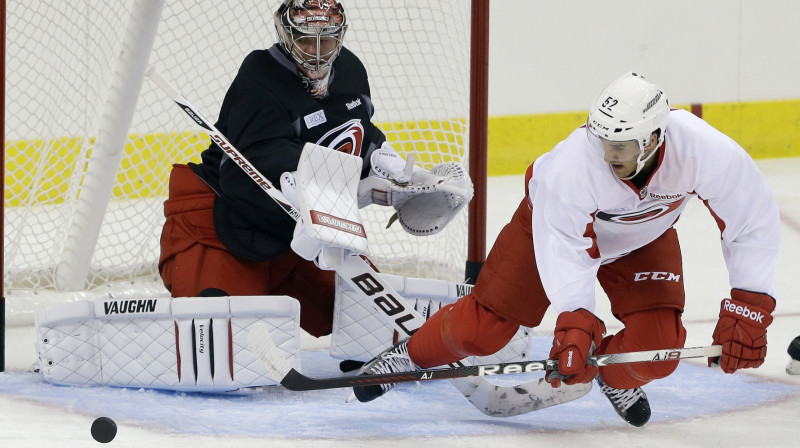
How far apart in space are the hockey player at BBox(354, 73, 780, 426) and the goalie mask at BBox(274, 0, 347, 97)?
63 cm

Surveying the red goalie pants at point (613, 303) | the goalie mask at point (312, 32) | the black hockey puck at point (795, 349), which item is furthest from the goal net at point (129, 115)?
the red goalie pants at point (613, 303)

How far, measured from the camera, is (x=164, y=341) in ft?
Answer: 10.4

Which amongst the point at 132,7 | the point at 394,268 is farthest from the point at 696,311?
the point at 132,7

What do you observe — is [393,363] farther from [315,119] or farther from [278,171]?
[315,119]

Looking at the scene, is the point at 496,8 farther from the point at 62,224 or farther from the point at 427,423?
the point at 427,423

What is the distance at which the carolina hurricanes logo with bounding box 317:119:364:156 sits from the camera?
3.32 m

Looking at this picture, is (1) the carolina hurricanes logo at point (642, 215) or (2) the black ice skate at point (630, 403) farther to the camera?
(2) the black ice skate at point (630, 403)

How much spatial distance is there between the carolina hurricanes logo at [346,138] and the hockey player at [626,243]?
0.59m

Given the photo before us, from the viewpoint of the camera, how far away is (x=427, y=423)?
2.99 meters

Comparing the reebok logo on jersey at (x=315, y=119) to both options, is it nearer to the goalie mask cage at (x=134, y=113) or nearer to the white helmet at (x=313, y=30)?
the white helmet at (x=313, y=30)

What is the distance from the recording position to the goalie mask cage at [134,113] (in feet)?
12.8

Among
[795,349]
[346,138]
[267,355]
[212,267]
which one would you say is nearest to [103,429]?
[267,355]

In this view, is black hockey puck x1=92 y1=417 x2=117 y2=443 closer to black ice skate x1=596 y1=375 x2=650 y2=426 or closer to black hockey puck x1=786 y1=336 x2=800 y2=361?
black ice skate x1=596 y1=375 x2=650 y2=426

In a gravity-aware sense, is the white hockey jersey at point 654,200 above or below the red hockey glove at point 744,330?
above
